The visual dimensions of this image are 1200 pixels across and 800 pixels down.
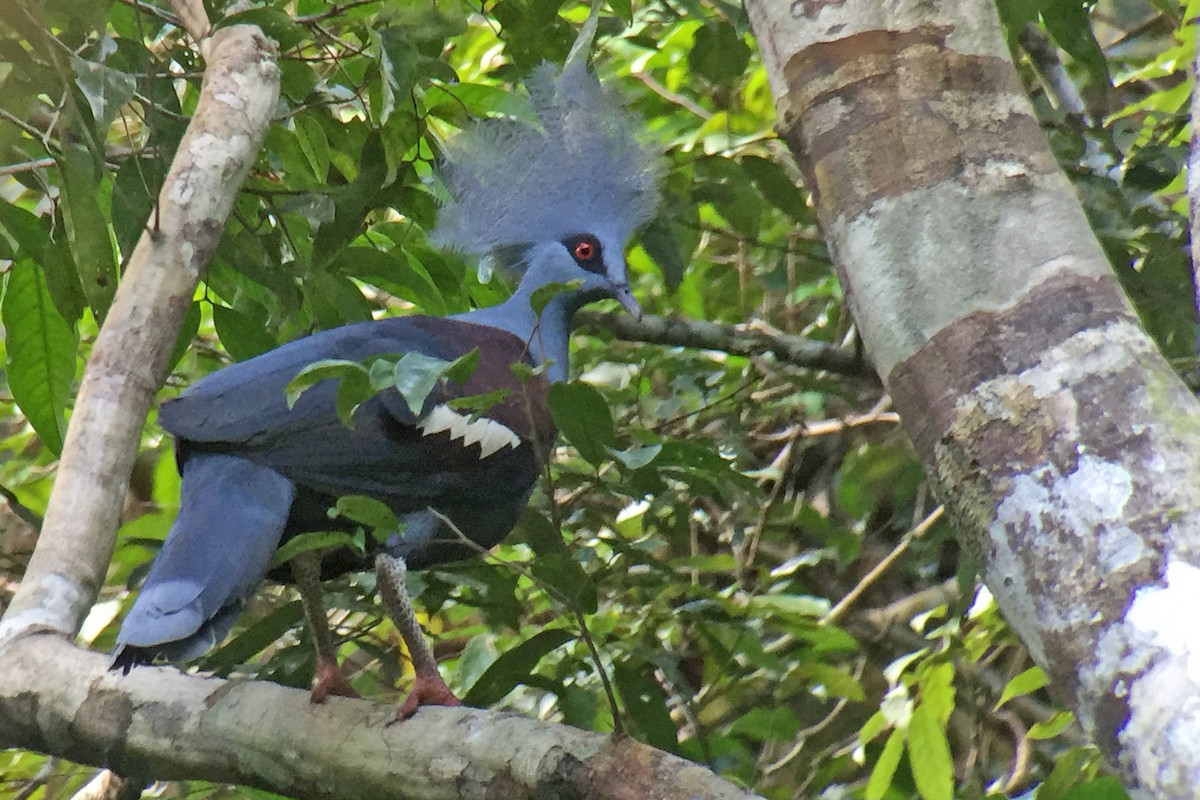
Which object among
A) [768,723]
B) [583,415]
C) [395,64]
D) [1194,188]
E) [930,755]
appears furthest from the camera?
[768,723]

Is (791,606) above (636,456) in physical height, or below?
below

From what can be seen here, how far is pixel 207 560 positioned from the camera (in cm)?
189

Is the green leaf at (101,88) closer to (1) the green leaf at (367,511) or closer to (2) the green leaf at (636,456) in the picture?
(1) the green leaf at (367,511)

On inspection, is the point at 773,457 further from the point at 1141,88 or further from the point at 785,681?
the point at 1141,88

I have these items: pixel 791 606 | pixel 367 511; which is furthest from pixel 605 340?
pixel 367 511

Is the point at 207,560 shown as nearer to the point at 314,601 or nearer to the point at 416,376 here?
the point at 314,601

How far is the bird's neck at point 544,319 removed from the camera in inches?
109

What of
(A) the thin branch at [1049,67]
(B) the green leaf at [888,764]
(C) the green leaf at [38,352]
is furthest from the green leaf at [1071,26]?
(C) the green leaf at [38,352]

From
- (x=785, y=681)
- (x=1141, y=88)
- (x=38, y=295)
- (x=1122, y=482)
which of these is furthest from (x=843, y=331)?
(x=1122, y=482)

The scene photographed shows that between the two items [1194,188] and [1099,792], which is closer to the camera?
[1194,188]

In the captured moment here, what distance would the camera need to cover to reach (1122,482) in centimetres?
117

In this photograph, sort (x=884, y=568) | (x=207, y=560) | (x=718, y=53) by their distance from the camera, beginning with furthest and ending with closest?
(x=884, y=568)
(x=718, y=53)
(x=207, y=560)

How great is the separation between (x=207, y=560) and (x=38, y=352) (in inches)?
26.7

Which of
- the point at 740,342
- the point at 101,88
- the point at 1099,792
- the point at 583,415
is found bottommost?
the point at 1099,792
